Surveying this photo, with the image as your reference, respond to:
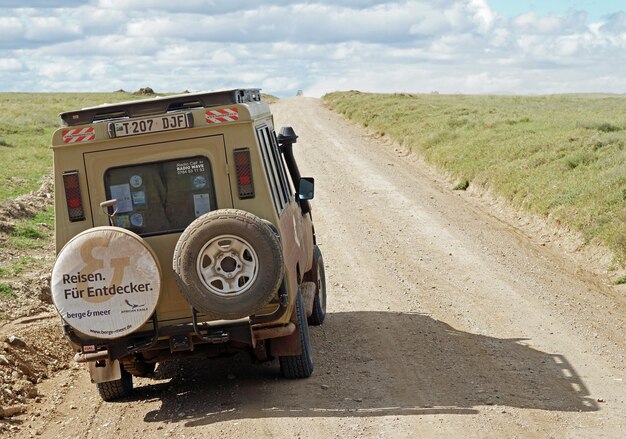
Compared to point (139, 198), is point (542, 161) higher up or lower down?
lower down

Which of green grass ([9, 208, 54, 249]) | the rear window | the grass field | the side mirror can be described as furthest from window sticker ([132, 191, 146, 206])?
the grass field

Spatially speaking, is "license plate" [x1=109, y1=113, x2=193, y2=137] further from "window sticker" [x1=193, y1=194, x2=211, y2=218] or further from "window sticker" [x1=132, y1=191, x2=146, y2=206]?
"window sticker" [x1=193, y1=194, x2=211, y2=218]

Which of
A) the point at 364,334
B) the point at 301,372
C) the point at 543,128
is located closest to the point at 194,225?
the point at 301,372

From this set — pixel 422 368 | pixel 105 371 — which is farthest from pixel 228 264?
pixel 422 368

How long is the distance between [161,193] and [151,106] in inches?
30.5

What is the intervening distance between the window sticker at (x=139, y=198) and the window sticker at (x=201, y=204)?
442 millimetres

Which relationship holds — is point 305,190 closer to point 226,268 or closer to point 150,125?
point 150,125

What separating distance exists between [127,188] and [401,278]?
6.00 meters

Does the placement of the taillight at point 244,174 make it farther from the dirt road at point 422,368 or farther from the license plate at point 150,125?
the dirt road at point 422,368

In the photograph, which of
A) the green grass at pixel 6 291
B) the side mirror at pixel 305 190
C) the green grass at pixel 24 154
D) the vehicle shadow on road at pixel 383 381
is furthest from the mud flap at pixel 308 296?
the green grass at pixel 24 154

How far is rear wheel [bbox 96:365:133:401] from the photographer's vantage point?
307 inches

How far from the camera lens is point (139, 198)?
A: 7.23 metres

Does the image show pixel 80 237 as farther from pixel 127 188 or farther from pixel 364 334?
pixel 364 334

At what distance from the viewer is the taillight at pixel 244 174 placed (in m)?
7.12
